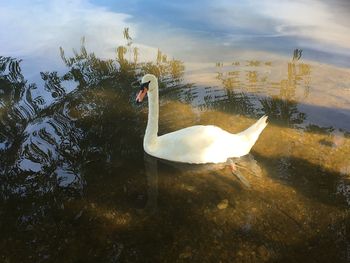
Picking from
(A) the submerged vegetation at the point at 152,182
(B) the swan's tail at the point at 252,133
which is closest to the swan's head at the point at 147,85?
(A) the submerged vegetation at the point at 152,182

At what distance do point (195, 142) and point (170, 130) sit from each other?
1.17 metres

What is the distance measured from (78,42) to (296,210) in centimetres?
774

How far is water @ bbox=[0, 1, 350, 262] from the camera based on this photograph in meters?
4.64

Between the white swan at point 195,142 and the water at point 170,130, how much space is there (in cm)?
20

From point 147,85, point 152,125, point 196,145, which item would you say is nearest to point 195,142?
point 196,145

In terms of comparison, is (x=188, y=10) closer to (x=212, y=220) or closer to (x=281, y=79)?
(x=281, y=79)

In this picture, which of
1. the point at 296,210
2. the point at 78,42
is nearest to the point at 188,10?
the point at 78,42

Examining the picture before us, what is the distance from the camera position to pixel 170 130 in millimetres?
7020

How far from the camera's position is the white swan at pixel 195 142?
5.93 m

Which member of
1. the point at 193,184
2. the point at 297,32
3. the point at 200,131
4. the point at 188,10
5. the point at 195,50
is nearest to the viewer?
the point at 193,184

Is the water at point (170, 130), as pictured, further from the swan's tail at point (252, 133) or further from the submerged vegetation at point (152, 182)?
the swan's tail at point (252, 133)

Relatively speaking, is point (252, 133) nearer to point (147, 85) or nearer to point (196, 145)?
point (196, 145)

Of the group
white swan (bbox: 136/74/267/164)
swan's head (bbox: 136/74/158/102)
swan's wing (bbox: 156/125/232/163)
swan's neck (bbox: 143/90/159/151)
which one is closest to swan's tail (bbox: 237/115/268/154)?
white swan (bbox: 136/74/267/164)

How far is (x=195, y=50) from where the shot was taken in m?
10.3
